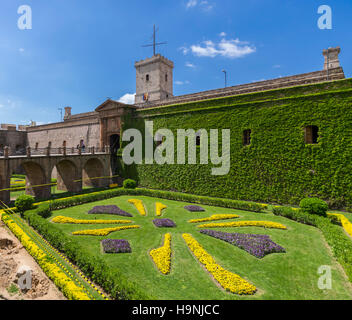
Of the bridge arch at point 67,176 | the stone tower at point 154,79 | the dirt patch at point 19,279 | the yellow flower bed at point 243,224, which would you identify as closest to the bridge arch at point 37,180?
the bridge arch at point 67,176

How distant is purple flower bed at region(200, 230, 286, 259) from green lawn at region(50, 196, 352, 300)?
24cm

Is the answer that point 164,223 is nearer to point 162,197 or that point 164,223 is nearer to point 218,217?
point 218,217

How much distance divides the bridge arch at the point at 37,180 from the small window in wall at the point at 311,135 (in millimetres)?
22900

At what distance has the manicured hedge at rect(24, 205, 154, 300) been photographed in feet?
19.5

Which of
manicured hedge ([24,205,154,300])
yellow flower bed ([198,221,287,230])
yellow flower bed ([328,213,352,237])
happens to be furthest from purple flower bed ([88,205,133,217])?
yellow flower bed ([328,213,352,237])

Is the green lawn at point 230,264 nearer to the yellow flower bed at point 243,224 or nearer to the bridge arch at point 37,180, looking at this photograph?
the yellow flower bed at point 243,224

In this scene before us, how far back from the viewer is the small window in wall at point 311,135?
16188 millimetres

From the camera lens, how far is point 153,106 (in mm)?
25375

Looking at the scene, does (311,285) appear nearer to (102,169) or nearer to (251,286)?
(251,286)

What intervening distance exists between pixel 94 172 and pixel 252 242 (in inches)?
863

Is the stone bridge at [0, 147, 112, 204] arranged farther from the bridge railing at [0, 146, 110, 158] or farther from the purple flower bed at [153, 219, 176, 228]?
the purple flower bed at [153, 219, 176, 228]
